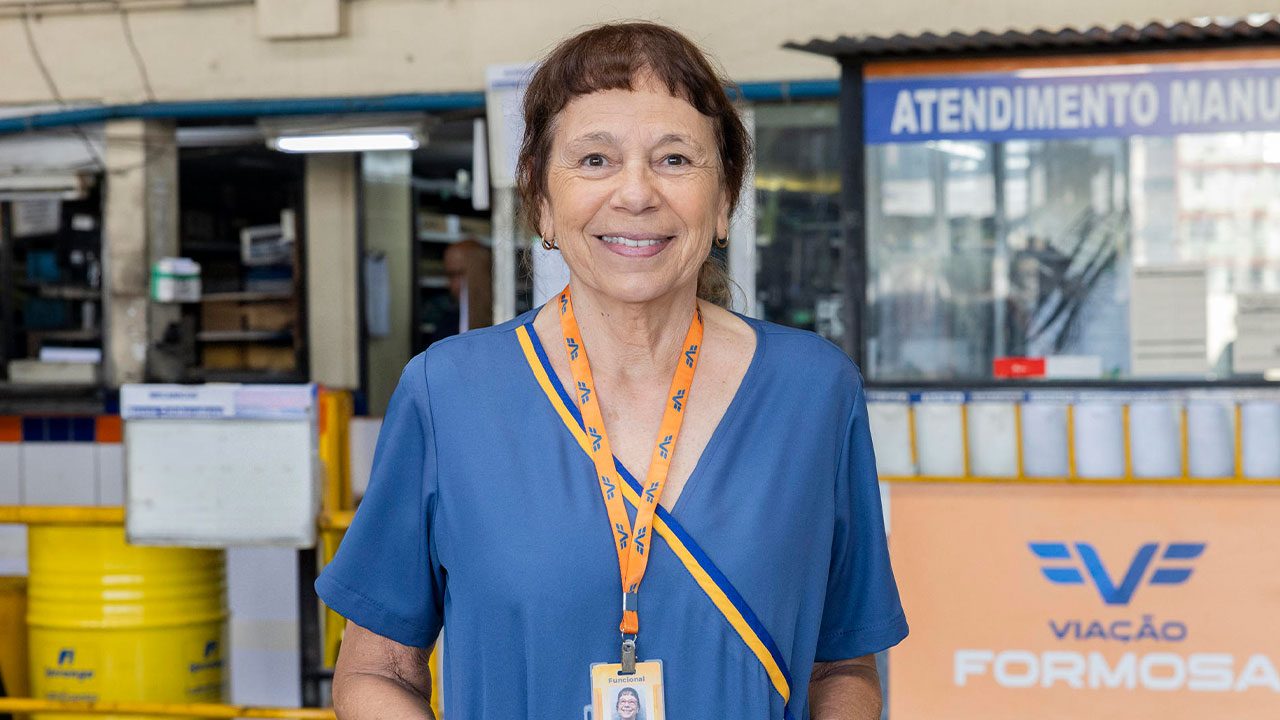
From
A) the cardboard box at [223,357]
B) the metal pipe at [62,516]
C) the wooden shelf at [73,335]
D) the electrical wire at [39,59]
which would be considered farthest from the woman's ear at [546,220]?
the electrical wire at [39,59]

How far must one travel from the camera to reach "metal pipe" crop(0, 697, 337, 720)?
4.68 meters

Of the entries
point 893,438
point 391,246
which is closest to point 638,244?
point 893,438

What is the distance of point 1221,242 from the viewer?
459 cm

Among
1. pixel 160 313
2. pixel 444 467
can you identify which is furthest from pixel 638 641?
pixel 160 313

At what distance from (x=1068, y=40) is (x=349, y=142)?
4.16m

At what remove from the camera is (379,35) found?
25.0ft

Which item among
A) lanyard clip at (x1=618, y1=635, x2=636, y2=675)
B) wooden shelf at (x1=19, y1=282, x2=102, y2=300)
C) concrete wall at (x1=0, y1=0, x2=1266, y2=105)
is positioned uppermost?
concrete wall at (x1=0, y1=0, x2=1266, y2=105)

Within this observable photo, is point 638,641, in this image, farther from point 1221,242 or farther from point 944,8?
point 944,8

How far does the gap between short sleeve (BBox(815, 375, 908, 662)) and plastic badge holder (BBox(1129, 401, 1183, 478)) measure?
276 cm

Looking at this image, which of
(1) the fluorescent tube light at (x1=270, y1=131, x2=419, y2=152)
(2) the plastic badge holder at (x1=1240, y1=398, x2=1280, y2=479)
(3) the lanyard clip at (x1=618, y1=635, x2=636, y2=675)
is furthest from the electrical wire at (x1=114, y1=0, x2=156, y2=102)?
(3) the lanyard clip at (x1=618, y1=635, x2=636, y2=675)

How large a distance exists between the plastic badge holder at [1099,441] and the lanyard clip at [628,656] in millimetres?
3105

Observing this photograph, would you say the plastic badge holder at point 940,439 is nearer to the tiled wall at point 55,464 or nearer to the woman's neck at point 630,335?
the woman's neck at point 630,335

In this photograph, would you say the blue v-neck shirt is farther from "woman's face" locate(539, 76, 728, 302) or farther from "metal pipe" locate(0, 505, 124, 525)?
"metal pipe" locate(0, 505, 124, 525)

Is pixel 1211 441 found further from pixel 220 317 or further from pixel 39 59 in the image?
pixel 39 59
